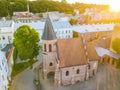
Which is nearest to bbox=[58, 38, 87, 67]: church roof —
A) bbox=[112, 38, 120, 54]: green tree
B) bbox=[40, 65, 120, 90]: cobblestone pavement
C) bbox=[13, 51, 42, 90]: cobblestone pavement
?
bbox=[40, 65, 120, 90]: cobblestone pavement

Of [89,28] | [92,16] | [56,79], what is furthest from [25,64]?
[92,16]

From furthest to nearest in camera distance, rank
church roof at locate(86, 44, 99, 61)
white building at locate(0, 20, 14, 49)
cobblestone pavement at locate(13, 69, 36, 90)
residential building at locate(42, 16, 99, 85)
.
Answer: white building at locate(0, 20, 14, 49) → church roof at locate(86, 44, 99, 61) → cobblestone pavement at locate(13, 69, 36, 90) → residential building at locate(42, 16, 99, 85)

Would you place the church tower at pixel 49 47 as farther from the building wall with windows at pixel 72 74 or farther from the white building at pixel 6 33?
the white building at pixel 6 33

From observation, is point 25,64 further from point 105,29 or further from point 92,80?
point 105,29

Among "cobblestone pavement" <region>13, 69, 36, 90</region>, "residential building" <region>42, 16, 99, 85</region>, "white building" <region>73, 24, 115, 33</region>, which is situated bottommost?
"cobblestone pavement" <region>13, 69, 36, 90</region>

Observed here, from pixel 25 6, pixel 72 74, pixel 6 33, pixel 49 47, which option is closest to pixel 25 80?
pixel 49 47

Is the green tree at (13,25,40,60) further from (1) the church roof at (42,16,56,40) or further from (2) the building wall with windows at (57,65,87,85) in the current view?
(2) the building wall with windows at (57,65,87,85)

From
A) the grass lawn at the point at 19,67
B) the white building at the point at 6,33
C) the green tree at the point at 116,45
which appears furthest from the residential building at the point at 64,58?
the white building at the point at 6,33
